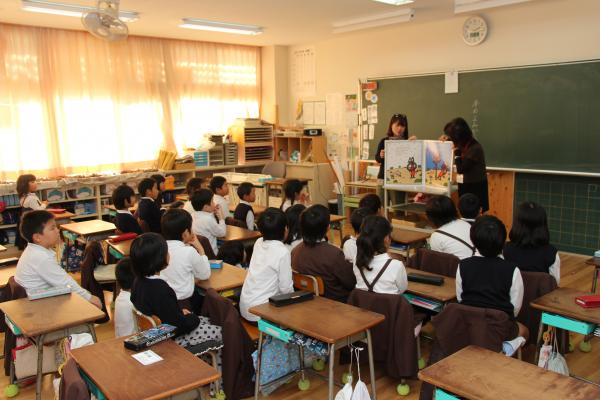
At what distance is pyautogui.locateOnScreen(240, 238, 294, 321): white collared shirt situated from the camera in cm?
295

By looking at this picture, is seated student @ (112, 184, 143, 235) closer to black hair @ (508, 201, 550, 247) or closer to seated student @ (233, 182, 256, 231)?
seated student @ (233, 182, 256, 231)

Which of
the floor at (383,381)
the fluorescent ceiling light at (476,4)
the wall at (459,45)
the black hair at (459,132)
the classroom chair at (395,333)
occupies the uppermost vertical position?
the fluorescent ceiling light at (476,4)

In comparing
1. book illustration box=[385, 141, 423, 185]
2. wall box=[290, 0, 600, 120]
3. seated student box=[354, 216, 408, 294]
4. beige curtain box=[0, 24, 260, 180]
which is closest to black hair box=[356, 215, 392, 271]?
seated student box=[354, 216, 408, 294]

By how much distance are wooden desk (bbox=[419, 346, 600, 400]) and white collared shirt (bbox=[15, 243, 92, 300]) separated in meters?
2.14

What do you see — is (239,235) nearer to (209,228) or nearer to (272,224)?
(209,228)

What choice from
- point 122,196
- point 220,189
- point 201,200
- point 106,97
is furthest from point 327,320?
point 106,97

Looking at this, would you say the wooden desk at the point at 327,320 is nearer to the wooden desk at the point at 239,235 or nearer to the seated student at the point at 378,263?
the seated student at the point at 378,263

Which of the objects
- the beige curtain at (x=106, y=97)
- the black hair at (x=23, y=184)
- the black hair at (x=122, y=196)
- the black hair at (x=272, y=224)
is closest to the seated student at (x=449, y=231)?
the black hair at (x=272, y=224)

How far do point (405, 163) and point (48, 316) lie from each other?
3.78 meters

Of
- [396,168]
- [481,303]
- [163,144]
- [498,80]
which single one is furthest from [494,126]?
[163,144]

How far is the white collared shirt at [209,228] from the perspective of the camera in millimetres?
4340

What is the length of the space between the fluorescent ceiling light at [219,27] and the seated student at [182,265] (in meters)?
4.17

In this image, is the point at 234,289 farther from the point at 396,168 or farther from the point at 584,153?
the point at 584,153

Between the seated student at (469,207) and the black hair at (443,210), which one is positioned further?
the seated student at (469,207)
